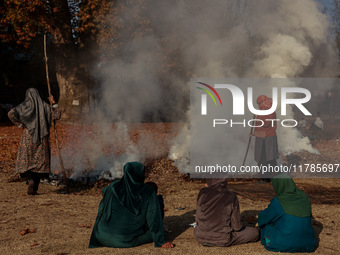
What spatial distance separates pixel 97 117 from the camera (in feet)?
63.6

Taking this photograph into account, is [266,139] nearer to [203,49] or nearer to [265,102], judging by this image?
[265,102]

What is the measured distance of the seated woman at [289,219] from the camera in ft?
15.6

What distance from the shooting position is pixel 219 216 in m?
5.00

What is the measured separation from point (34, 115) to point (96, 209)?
2050 millimetres

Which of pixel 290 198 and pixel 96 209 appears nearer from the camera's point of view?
pixel 290 198

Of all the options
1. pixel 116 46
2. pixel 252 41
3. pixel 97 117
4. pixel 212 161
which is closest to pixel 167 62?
pixel 116 46

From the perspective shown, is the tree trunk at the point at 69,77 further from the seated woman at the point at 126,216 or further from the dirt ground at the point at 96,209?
the seated woman at the point at 126,216

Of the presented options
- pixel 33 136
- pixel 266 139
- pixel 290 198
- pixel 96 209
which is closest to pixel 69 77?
pixel 33 136

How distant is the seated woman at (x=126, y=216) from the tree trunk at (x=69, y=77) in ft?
44.0

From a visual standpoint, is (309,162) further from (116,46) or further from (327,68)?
(327,68)

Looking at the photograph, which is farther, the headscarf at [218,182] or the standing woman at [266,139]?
the standing woman at [266,139]

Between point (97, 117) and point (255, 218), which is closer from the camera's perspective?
point (255, 218)

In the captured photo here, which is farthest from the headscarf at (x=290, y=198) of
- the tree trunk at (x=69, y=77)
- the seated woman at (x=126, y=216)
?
the tree trunk at (x=69, y=77)

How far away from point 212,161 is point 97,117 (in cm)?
999
